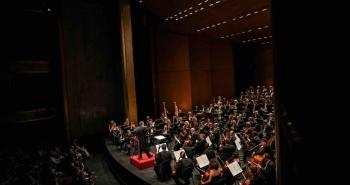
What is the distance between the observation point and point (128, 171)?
948 centimetres

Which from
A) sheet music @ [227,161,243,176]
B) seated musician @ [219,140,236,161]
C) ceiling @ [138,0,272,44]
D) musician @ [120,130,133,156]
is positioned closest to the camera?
sheet music @ [227,161,243,176]

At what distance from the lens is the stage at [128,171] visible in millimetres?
8439

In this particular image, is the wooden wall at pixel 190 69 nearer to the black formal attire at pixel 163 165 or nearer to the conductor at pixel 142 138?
the conductor at pixel 142 138

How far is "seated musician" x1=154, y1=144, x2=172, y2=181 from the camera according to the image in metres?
8.10

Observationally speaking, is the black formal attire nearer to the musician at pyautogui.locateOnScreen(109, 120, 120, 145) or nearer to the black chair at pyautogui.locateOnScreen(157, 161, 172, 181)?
the black chair at pyautogui.locateOnScreen(157, 161, 172, 181)

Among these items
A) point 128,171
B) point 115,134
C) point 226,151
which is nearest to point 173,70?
point 115,134

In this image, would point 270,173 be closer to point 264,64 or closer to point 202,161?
point 202,161

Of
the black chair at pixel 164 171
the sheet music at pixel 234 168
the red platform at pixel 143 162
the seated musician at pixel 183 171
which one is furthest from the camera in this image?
the red platform at pixel 143 162

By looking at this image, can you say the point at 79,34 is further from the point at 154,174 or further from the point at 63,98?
the point at 154,174

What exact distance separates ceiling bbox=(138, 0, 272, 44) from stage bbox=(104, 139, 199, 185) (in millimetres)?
6631

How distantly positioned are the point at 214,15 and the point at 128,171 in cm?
885

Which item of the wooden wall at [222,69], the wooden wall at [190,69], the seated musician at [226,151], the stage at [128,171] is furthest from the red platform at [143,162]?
the wooden wall at [222,69]

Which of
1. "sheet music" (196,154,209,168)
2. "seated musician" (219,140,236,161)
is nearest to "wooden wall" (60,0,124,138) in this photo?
"seated musician" (219,140,236,161)

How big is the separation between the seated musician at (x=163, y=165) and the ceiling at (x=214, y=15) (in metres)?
7.25
